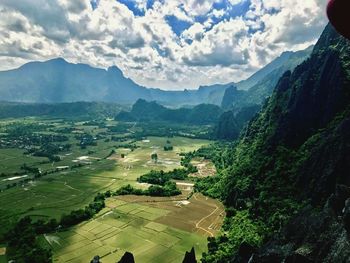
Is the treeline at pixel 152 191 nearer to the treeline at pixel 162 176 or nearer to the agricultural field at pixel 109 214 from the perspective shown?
the agricultural field at pixel 109 214

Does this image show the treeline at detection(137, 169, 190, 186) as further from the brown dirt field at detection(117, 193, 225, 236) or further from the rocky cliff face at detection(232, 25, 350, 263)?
the rocky cliff face at detection(232, 25, 350, 263)

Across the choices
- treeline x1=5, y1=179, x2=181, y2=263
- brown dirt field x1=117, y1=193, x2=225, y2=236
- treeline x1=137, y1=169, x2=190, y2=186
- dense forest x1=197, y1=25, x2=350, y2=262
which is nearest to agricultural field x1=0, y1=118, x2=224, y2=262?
brown dirt field x1=117, y1=193, x2=225, y2=236

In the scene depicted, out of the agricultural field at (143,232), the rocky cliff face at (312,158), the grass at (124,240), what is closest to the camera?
the rocky cliff face at (312,158)

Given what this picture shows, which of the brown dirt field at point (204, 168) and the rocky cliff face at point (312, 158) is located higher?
the rocky cliff face at point (312, 158)

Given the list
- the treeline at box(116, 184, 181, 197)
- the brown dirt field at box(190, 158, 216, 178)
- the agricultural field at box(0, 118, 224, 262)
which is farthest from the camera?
the brown dirt field at box(190, 158, 216, 178)

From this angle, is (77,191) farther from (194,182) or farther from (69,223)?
(194,182)

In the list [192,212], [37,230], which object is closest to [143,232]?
[192,212]

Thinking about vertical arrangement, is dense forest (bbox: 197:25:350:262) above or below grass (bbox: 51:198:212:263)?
above

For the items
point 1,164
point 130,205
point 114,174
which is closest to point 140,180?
point 114,174

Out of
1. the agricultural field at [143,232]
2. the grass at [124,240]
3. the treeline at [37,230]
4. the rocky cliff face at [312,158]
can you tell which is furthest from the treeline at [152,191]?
the grass at [124,240]
